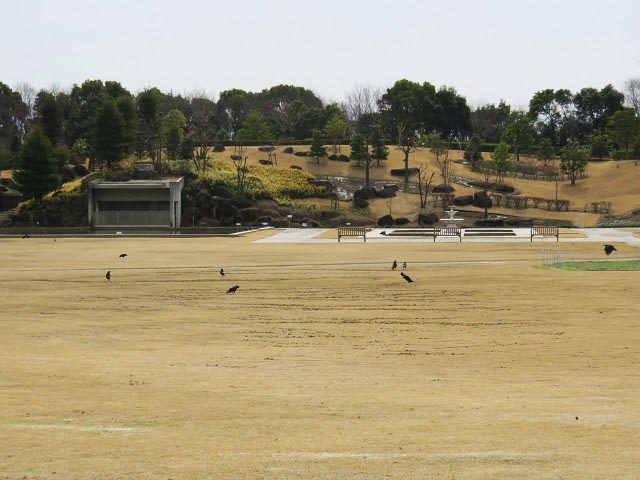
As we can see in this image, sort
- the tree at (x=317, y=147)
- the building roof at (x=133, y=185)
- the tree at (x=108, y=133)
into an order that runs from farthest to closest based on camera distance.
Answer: the tree at (x=317, y=147) < the tree at (x=108, y=133) < the building roof at (x=133, y=185)

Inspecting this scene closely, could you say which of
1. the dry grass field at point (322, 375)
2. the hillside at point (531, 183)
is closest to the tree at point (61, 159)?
the hillside at point (531, 183)

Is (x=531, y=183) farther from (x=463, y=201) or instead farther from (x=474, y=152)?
(x=463, y=201)

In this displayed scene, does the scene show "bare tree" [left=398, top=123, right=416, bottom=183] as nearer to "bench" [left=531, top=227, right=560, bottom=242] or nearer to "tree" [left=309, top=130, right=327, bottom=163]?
"tree" [left=309, top=130, right=327, bottom=163]

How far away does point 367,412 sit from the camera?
1187 cm

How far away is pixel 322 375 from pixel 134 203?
62.5m

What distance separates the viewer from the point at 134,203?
75.4 metres

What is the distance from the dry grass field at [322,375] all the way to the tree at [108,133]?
50949mm

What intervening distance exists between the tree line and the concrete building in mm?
5481

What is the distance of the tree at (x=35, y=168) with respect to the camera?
74812mm

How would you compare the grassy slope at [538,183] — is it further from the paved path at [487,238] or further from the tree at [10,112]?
the tree at [10,112]

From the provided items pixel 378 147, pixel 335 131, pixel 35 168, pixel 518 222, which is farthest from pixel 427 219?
pixel 335 131

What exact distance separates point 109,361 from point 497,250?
31703 mm

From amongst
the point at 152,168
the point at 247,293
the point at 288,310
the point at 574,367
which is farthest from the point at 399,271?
the point at 152,168

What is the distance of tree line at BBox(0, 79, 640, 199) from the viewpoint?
295 feet
